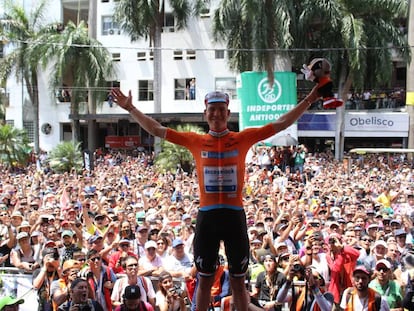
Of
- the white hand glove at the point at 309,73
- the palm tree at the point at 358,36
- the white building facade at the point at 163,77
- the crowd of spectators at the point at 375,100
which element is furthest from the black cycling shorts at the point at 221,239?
the crowd of spectators at the point at 375,100

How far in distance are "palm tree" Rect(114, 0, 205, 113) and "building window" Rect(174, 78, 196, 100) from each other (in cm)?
346

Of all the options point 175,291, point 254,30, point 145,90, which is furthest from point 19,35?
point 175,291

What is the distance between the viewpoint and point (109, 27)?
38.1 metres

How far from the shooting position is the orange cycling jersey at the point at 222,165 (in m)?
4.15

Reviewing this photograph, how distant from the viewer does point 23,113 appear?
39.6 metres

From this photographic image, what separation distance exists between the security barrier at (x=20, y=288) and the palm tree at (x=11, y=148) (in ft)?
65.1

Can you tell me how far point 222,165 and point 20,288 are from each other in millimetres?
3974

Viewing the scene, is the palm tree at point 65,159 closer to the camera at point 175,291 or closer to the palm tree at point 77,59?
the palm tree at point 77,59

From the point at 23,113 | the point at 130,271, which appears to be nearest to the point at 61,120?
the point at 23,113

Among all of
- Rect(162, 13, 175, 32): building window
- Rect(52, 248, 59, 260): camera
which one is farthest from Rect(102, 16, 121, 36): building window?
Rect(52, 248, 59, 260): camera

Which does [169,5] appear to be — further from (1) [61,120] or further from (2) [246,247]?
(2) [246,247]

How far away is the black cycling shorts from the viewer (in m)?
4.09

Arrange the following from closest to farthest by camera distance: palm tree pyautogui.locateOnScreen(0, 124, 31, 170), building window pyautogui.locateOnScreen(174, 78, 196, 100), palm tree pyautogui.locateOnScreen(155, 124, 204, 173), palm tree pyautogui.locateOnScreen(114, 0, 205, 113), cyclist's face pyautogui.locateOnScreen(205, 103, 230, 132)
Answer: cyclist's face pyautogui.locateOnScreen(205, 103, 230, 132)
palm tree pyautogui.locateOnScreen(155, 124, 204, 173)
palm tree pyautogui.locateOnScreen(0, 124, 31, 170)
palm tree pyautogui.locateOnScreen(114, 0, 205, 113)
building window pyautogui.locateOnScreen(174, 78, 196, 100)

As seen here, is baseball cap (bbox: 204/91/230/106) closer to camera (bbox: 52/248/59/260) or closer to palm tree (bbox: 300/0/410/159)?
camera (bbox: 52/248/59/260)
